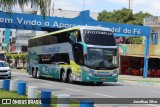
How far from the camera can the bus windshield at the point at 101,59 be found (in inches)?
955

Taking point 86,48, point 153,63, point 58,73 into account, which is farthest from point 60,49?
point 153,63

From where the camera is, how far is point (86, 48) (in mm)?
23984

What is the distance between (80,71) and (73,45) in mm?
1817

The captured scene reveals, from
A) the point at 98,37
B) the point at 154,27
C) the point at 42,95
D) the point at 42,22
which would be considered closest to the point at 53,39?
the point at 98,37

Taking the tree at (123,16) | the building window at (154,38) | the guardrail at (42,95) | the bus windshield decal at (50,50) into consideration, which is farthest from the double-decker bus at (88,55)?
the tree at (123,16)

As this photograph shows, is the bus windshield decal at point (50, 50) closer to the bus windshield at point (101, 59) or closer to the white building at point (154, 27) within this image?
the bus windshield at point (101, 59)

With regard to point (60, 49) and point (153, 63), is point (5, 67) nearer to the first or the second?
point (60, 49)

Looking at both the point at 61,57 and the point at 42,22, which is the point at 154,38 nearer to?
the point at 42,22

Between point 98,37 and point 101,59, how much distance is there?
4.80ft

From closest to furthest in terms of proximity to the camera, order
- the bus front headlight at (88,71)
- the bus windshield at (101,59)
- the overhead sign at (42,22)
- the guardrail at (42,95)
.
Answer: the guardrail at (42,95)
the bus windshield at (101,59)
the bus front headlight at (88,71)
the overhead sign at (42,22)

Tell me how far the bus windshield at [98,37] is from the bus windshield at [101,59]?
1.65ft

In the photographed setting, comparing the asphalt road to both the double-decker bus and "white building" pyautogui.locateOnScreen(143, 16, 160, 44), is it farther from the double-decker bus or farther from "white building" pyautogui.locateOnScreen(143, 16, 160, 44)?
"white building" pyautogui.locateOnScreen(143, 16, 160, 44)

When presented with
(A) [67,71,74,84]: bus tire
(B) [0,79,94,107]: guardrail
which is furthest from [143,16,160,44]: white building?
(B) [0,79,94,107]: guardrail

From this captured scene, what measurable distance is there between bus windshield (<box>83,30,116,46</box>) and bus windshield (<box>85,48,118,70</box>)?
50 centimetres
